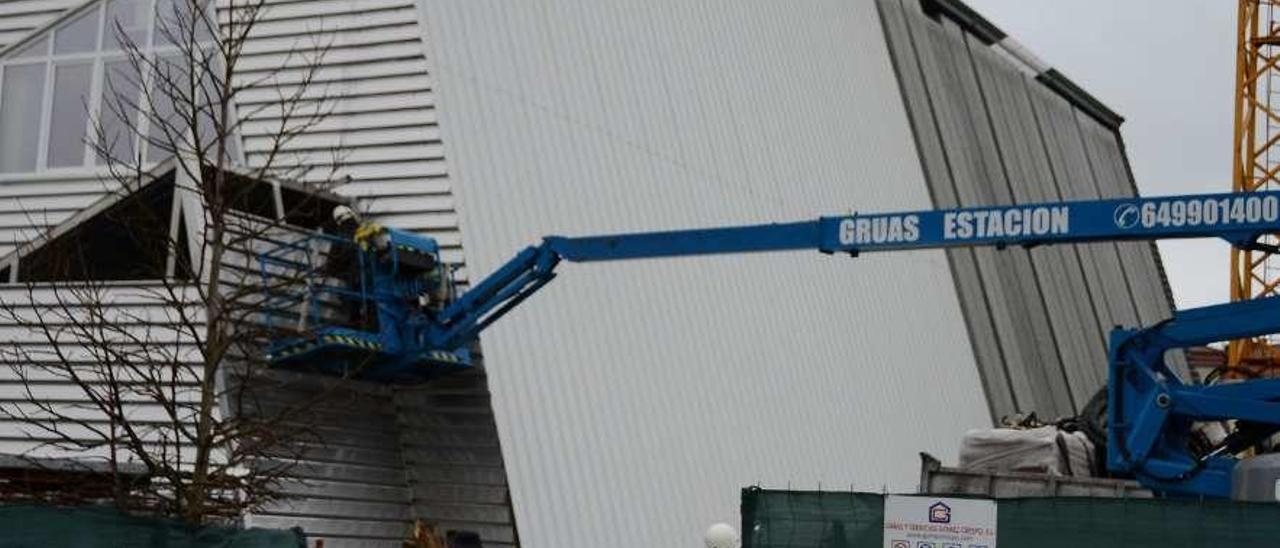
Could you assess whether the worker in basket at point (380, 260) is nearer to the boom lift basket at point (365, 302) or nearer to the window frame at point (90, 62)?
the boom lift basket at point (365, 302)

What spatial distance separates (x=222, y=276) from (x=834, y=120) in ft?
59.8

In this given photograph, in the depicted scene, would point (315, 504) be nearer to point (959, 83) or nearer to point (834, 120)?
point (834, 120)

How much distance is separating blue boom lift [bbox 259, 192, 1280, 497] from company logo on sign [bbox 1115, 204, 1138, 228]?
0.05ft

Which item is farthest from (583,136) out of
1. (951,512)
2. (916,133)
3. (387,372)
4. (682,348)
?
(916,133)

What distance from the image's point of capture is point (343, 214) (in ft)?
74.3

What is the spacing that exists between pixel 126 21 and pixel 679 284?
8344 millimetres

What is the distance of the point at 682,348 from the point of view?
27344 millimetres

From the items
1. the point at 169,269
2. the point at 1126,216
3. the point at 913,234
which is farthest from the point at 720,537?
the point at 169,269

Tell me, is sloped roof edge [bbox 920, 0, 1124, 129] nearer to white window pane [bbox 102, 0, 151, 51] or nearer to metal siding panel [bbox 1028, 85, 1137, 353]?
metal siding panel [bbox 1028, 85, 1137, 353]

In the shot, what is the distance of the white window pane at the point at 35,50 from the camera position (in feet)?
86.4

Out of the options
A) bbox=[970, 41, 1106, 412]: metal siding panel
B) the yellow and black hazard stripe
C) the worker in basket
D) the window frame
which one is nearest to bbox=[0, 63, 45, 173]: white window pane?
the window frame

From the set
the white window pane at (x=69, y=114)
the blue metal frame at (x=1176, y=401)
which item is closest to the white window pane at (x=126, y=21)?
the white window pane at (x=69, y=114)

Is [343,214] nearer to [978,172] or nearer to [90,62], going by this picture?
[90,62]

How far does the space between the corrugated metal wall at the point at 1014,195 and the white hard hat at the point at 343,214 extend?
2043 cm
